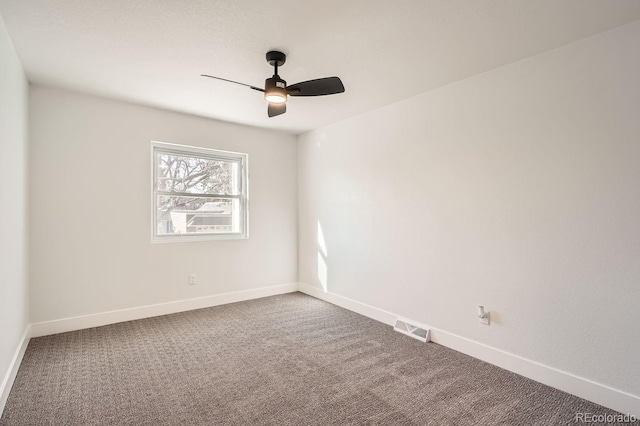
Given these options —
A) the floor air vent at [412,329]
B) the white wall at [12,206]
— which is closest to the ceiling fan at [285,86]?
the white wall at [12,206]

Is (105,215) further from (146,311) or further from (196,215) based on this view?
(146,311)

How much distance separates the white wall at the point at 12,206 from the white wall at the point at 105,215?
27cm

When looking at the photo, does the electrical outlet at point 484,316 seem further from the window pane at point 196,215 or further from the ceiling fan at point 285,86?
the window pane at point 196,215

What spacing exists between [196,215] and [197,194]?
265 mm

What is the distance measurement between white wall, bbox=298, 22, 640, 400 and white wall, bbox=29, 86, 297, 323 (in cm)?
201

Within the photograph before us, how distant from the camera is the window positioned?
3.92m

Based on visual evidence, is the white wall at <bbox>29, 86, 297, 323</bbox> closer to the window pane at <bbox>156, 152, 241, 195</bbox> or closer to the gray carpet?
the window pane at <bbox>156, 152, 241, 195</bbox>

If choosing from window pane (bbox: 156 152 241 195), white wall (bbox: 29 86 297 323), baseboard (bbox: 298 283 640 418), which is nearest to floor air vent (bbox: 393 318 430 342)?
baseboard (bbox: 298 283 640 418)

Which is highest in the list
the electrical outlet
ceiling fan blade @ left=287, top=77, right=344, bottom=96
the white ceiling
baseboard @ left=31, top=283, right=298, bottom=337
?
the white ceiling

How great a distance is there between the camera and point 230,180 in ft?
14.8

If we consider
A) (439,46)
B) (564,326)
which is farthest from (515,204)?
(439,46)

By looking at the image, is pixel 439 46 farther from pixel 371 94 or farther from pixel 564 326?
pixel 564 326

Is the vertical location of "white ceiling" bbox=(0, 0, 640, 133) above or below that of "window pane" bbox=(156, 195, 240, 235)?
above

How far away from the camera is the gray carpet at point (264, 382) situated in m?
1.97
